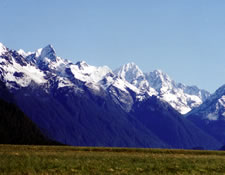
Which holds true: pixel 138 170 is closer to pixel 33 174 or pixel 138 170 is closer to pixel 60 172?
pixel 60 172

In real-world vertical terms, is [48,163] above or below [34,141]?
below

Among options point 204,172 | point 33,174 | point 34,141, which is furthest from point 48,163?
point 34,141

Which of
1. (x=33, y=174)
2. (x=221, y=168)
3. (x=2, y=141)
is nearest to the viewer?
(x=33, y=174)

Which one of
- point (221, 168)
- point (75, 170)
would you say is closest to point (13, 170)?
point (75, 170)

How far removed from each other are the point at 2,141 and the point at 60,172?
6070 inches

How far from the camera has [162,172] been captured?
1517 inches

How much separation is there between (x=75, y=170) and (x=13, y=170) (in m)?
4.72

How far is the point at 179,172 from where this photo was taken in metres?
38.9

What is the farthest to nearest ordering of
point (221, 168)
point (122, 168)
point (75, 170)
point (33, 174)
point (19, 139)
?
point (19, 139)
point (221, 168)
point (122, 168)
point (75, 170)
point (33, 174)

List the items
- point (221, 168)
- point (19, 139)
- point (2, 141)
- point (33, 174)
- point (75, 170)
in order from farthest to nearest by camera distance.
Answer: point (19, 139)
point (2, 141)
point (221, 168)
point (75, 170)
point (33, 174)

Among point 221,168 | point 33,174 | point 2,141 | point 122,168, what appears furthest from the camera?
point 2,141

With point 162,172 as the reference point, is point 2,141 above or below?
above

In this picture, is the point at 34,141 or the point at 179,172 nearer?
the point at 179,172

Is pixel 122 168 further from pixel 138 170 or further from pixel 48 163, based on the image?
pixel 48 163
